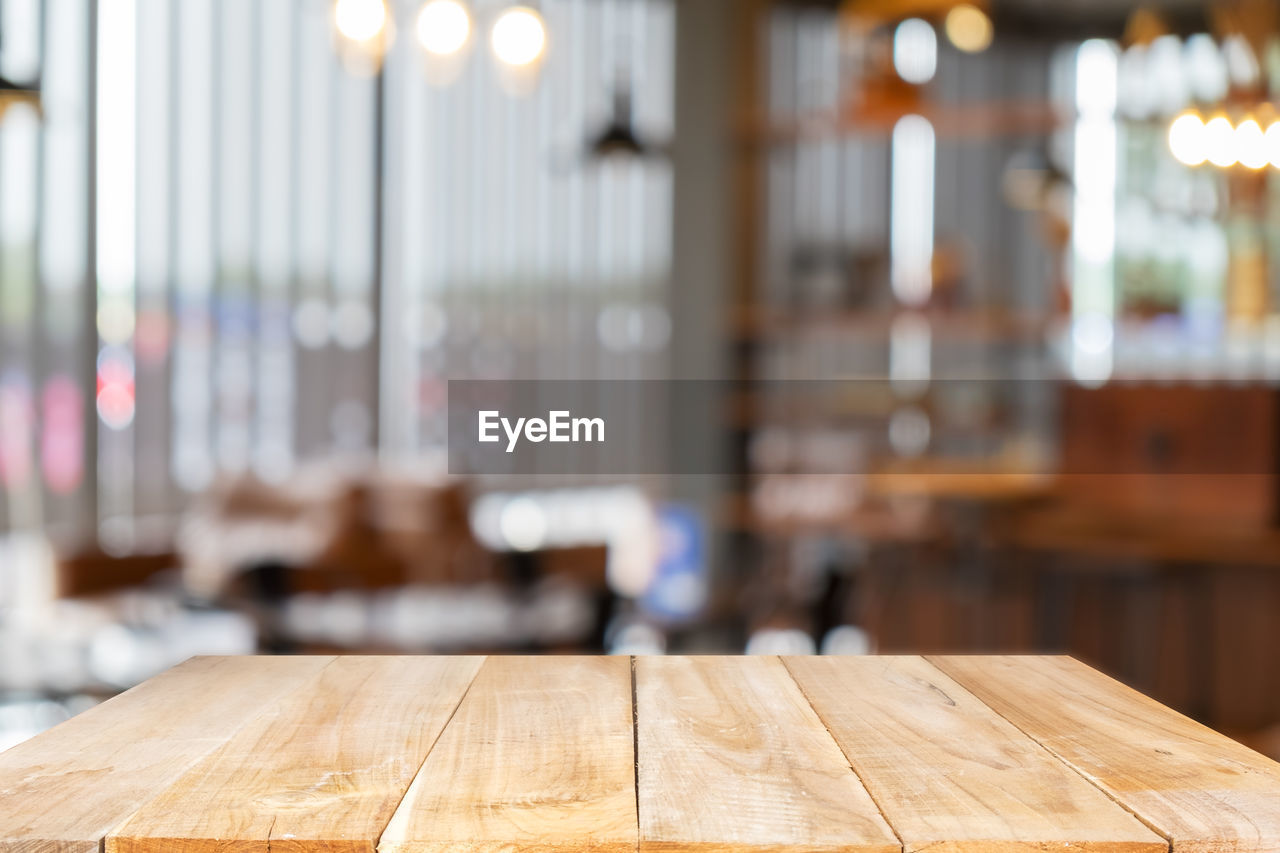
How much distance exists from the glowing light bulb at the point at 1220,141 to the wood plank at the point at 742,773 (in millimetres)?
2523

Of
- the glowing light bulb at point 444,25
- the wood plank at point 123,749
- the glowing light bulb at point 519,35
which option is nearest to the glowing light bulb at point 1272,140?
the glowing light bulb at point 519,35

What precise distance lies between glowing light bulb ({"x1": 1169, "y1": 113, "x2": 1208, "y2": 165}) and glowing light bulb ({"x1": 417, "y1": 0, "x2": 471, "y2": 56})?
1.87 m

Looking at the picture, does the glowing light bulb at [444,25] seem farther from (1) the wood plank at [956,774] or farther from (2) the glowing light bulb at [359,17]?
(1) the wood plank at [956,774]

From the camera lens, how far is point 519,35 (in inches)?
116

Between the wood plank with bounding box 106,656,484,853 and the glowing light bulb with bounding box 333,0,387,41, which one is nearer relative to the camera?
the wood plank with bounding box 106,656,484,853

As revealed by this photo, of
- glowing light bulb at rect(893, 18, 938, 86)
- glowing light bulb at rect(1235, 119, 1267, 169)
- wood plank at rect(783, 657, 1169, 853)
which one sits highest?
glowing light bulb at rect(893, 18, 938, 86)

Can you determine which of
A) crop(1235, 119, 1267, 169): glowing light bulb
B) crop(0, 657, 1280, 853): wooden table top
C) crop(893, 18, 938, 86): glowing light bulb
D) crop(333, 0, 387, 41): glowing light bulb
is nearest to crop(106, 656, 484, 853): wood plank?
crop(0, 657, 1280, 853): wooden table top

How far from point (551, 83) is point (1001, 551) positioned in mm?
2960

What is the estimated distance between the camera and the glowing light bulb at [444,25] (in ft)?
9.46

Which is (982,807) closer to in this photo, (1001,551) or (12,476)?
(1001,551)

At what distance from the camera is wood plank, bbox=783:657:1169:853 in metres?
0.83

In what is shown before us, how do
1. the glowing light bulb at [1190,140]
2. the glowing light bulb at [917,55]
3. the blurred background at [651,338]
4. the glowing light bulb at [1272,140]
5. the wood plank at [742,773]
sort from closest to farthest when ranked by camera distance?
the wood plank at [742,773] < the glowing light bulb at [1272,140] < the glowing light bulb at [1190,140] < the blurred background at [651,338] < the glowing light bulb at [917,55]

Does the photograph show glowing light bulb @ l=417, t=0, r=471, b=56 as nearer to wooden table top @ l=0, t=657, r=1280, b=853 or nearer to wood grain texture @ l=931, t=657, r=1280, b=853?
wooden table top @ l=0, t=657, r=1280, b=853

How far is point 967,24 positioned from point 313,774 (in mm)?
3227
